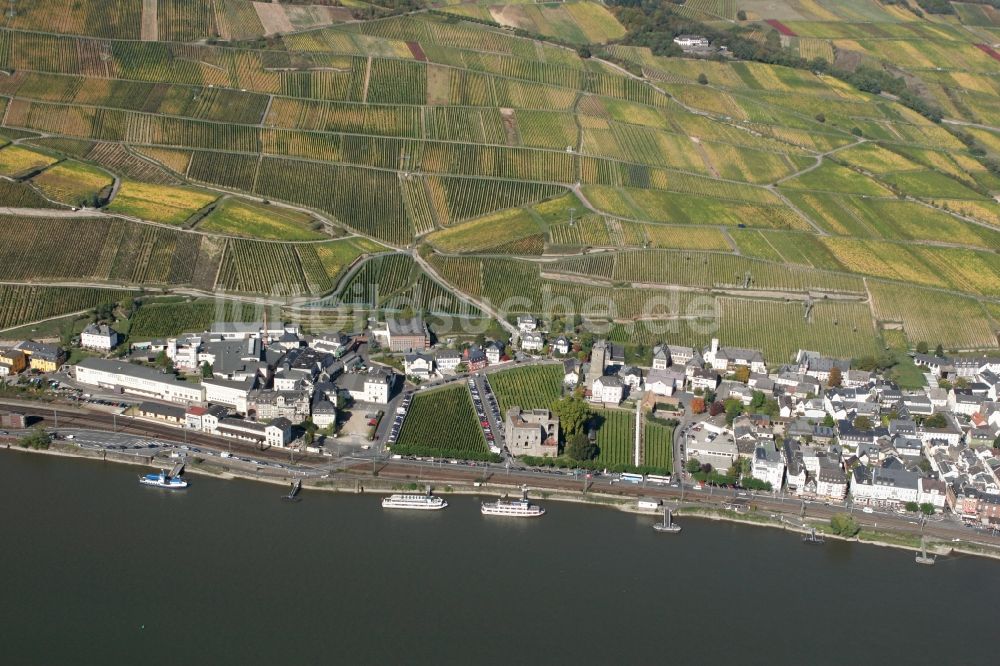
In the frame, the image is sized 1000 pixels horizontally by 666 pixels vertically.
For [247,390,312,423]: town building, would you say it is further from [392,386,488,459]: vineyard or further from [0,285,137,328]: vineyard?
[0,285,137,328]: vineyard

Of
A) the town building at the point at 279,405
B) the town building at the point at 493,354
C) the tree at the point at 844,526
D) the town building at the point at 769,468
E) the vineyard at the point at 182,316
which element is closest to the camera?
the tree at the point at 844,526

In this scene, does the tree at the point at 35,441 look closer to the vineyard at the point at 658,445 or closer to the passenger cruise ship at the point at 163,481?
the passenger cruise ship at the point at 163,481

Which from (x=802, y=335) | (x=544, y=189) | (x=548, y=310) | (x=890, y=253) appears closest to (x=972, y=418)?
(x=802, y=335)

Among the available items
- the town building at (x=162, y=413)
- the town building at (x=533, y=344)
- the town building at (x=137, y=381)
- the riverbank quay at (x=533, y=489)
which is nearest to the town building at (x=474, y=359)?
the town building at (x=533, y=344)

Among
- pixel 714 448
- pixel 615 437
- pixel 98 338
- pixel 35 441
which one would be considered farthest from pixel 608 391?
pixel 35 441

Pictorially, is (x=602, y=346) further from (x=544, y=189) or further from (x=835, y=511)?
(x=544, y=189)

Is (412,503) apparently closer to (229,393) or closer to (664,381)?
(229,393)

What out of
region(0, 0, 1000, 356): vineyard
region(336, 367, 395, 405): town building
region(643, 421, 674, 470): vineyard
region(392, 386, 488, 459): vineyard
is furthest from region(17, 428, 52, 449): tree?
region(643, 421, 674, 470): vineyard
